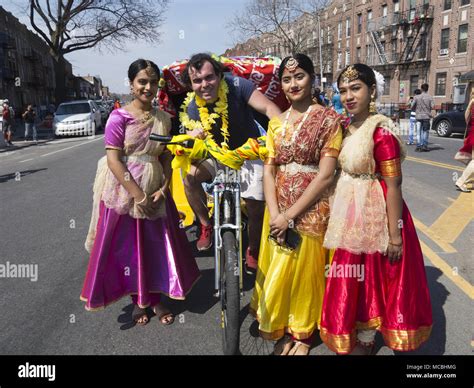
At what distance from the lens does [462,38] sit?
105 feet

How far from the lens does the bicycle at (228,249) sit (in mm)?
2461

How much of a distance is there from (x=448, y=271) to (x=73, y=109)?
73.1 ft

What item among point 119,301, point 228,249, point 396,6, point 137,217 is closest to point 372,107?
point 228,249

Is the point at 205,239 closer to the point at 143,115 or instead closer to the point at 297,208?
the point at 143,115

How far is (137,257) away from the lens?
10.2ft

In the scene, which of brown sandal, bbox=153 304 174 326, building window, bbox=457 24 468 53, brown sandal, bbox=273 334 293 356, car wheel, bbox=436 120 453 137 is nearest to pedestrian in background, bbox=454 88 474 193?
brown sandal, bbox=273 334 293 356

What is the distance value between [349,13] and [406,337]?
49.4m

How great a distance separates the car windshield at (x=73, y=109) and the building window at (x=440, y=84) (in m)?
29.0

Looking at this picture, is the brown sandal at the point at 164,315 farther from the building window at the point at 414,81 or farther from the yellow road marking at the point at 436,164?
the building window at the point at 414,81

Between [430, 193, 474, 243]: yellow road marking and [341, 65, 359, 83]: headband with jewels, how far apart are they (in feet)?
10.5

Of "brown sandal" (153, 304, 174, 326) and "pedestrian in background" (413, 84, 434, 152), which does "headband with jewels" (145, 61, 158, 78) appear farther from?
"pedestrian in background" (413, 84, 434, 152)
